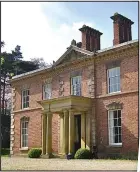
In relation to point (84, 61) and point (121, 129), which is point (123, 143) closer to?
point (121, 129)

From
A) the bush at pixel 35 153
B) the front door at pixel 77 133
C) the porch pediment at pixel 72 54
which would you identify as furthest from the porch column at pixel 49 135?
the porch pediment at pixel 72 54

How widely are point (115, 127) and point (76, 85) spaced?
13.7ft

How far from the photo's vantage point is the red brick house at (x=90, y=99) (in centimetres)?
1912

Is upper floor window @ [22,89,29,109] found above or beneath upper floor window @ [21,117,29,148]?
above

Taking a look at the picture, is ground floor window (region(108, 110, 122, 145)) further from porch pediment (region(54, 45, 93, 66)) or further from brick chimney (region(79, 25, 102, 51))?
brick chimney (region(79, 25, 102, 51))

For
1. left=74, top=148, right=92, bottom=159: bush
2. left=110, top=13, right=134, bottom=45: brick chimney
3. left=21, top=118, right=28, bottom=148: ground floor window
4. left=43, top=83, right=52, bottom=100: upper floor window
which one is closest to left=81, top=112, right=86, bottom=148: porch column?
left=74, top=148, right=92, bottom=159: bush

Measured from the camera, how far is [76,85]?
22.3 m

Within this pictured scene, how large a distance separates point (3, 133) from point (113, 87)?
18.8 meters

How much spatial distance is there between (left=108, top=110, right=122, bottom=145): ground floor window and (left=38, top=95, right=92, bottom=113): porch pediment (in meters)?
1.57

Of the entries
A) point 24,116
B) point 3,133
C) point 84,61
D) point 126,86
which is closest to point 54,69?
point 84,61

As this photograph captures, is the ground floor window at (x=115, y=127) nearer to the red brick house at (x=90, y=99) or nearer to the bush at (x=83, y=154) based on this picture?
the red brick house at (x=90, y=99)

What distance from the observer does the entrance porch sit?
19.8 metres

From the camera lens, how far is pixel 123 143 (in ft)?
62.3

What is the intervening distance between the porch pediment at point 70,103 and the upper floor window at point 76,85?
1.62 m
